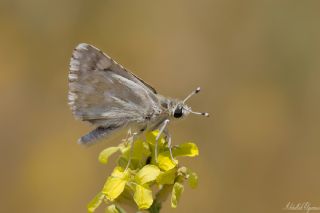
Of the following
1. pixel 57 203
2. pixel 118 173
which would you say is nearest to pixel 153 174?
pixel 118 173

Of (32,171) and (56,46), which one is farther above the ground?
(56,46)

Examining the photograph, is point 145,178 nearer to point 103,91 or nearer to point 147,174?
point 147,174

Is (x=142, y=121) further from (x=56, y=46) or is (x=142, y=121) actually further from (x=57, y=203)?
(x=56, y=46)

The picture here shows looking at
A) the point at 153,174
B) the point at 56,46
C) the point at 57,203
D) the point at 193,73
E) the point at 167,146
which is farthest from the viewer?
the point at 56,46

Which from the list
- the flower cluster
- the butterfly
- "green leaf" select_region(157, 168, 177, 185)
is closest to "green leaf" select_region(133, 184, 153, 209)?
the flower cluster

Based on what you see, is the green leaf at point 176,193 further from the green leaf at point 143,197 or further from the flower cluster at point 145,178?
the green leaf at point 143,197

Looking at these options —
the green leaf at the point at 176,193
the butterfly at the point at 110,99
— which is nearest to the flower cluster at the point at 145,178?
the green leaf at the point at 176,193

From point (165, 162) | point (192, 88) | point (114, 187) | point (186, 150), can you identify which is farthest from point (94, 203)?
point (192, 88)
